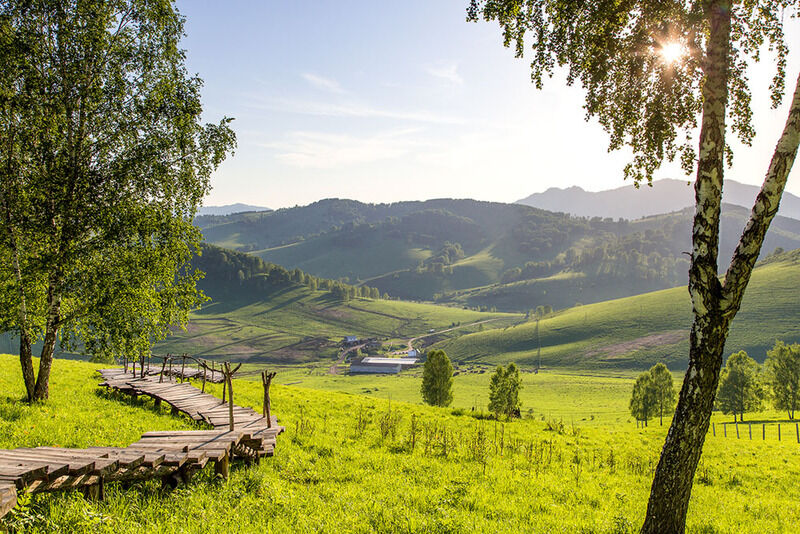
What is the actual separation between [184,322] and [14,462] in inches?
495

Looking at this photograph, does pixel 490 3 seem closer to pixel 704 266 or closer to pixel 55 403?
pixel 704 266

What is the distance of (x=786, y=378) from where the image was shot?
73.7m

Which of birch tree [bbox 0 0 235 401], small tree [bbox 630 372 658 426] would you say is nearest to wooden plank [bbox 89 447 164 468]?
birch tree [bbox 0 0 235 401]

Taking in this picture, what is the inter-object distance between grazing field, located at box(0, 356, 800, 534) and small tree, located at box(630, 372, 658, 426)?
57801 mm

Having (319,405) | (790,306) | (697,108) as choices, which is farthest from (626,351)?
(697,108)

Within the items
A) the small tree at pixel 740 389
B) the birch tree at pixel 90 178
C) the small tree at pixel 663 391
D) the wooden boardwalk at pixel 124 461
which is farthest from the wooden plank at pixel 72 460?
the small tree at pixel 740 389

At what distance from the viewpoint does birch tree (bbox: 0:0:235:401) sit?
17.2m

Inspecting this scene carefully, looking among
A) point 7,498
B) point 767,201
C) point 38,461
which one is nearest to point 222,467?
point 38,461

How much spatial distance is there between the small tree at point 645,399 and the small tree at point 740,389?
10338 mm

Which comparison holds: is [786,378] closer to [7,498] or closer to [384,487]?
[384,487]

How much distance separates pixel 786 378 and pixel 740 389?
764cm

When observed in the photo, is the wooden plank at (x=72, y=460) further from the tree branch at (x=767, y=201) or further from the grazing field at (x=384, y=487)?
the tree branch at (x=767, y=201)

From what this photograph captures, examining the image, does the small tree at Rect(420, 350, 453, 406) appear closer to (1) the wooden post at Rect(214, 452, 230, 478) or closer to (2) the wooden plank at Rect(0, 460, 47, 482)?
(1) the wooden post at Rect(214, 452, 230, 478)

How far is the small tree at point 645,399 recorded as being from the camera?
76875mm
